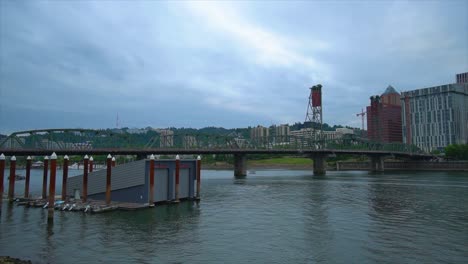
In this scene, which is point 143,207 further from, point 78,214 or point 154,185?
point 78,214

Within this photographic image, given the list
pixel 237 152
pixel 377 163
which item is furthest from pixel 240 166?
pixel 377 163

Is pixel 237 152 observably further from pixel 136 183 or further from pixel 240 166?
pixel 136 183

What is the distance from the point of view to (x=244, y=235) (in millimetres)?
30266

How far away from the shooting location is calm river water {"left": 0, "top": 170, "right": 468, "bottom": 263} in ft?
78.6

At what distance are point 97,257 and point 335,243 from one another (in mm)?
16750

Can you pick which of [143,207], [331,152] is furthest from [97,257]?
[331,152]

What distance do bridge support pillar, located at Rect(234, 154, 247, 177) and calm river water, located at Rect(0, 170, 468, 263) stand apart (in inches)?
3844

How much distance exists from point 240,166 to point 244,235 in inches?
4616

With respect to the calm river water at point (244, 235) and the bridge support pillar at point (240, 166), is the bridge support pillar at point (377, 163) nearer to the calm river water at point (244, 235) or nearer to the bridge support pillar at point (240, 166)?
the bridge support pillar at point (240, 166)

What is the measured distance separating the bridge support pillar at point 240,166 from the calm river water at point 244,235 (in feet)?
320

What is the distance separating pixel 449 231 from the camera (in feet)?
102

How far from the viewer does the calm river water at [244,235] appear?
24.0 m

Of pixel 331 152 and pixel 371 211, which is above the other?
pixel 331 152

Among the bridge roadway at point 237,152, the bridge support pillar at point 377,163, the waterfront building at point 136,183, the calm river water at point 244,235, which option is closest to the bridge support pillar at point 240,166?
the bridge roadway at point 237,152
